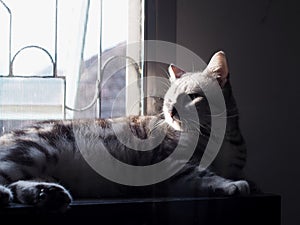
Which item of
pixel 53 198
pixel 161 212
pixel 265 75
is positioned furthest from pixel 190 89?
pixel 53 198

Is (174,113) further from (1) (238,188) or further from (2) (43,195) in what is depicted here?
(2) (43,195)

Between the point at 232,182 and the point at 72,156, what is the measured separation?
1.00 ft

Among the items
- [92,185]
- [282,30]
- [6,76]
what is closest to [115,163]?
[92,185]

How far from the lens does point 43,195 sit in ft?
2.63

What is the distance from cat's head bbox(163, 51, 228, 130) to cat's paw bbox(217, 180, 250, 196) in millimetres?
179

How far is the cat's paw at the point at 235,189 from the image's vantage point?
3.07 ft

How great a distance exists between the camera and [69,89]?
1.16 metres

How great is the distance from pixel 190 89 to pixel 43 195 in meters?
0.44

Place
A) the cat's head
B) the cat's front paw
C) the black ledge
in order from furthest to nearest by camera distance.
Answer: the cat's head → the cat's front paw → the black ledge

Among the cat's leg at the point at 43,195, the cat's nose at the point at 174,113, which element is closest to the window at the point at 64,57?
the cat's nose at the point at 174,113

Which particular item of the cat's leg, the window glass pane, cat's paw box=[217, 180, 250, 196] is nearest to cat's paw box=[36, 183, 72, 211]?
the cat's leg

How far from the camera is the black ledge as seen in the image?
2.59ft

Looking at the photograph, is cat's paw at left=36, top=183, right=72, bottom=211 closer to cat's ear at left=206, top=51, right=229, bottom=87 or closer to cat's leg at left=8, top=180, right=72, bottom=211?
cat's leg at left=8, top=180, right=72, bottom=211

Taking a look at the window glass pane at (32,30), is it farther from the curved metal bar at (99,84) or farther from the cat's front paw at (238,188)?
the cat's front paw at (238,188)
